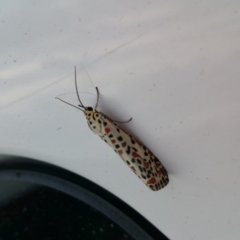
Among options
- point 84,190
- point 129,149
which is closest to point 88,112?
point 129,149

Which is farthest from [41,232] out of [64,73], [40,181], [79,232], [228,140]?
[228,140]

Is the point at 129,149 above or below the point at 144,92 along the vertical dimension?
below

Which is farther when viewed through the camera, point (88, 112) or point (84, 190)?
point (84, 190)

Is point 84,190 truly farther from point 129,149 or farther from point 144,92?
point 144,92

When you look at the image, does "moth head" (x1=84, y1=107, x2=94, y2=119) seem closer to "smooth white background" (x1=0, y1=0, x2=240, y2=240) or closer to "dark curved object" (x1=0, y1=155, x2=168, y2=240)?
"smooth white background" (x1=0, y1=0, x2=240, y2=240)

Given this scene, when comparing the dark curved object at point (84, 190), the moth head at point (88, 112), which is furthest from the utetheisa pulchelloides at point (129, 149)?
the dark curved object at point (84, 190)

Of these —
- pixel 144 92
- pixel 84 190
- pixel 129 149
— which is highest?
pixel 144 92

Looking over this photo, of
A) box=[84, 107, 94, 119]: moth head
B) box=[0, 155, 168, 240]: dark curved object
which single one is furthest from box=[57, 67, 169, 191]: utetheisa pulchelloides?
box=[0, 155, 168, 240]: dark curved object
